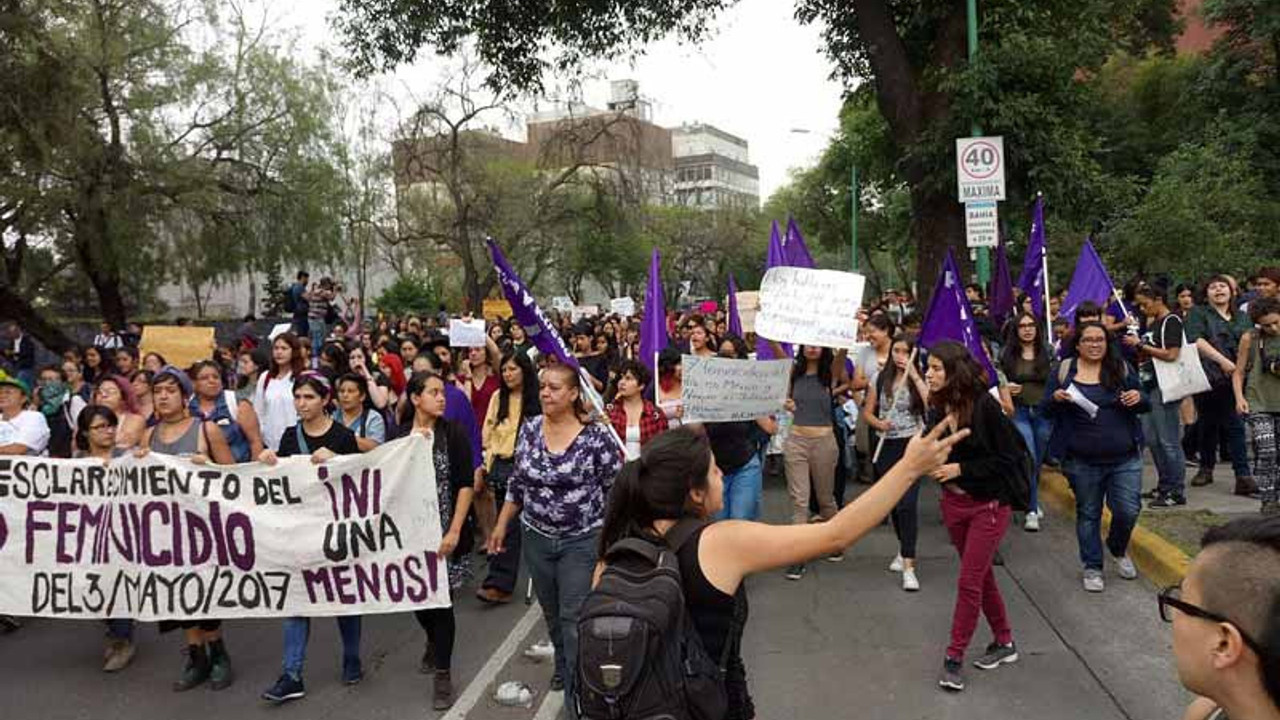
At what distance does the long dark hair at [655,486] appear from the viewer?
2844 millimetres

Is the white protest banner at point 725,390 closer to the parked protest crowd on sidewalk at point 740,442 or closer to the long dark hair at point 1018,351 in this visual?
the parked protest crowd on sidewalk at point 740,442

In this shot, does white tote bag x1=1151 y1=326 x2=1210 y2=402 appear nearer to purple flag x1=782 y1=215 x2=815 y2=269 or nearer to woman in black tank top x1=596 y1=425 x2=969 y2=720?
purple flag x1=782 y1=215 x2=815 y2=269

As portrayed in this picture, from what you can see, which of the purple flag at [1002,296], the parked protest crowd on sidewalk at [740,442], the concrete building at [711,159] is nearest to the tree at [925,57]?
the purple flag at [1002,296]

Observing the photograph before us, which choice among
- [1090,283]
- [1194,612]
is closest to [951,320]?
[1090,283]

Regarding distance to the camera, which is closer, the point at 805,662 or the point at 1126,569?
the point at 805,662

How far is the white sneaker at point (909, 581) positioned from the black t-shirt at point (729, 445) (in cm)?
130

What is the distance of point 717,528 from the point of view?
278 centimetres

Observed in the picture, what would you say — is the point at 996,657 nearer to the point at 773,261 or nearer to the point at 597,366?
the point at 773,261

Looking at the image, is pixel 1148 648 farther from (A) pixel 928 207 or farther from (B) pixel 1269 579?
(A) pixel 928 207

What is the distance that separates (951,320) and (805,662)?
8.78 feet

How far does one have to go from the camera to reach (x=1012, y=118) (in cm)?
1340

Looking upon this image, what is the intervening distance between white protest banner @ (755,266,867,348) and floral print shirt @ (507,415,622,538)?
107 inches

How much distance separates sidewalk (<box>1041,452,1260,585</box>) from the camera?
6410mm

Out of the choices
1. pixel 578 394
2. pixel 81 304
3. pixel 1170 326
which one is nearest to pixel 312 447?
pixel 578 394
